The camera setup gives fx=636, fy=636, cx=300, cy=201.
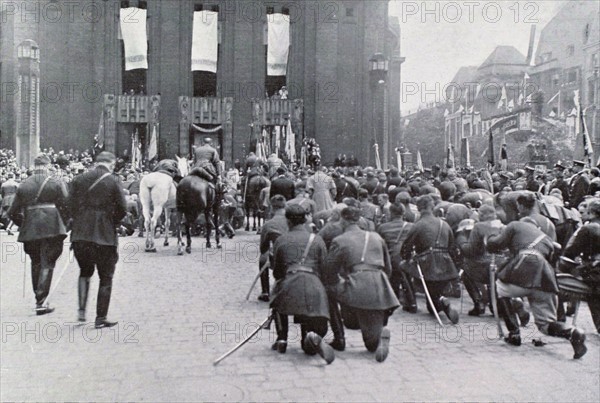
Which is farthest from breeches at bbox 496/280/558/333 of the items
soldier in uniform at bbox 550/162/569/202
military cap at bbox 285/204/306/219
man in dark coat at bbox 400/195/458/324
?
soldier in uniform at bbox 550/162/569/202

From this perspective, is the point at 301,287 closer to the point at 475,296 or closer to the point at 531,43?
the point at 475,296

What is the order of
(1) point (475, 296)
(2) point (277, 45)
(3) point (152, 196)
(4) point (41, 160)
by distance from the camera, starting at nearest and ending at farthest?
(4) point (41, 160) < (1) point (475, 296) < (3) point (152, 196) < (2) point (277, 45)

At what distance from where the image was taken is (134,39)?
30938 mm

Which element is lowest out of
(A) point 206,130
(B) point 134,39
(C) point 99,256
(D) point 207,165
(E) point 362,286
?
(E) point 362,286

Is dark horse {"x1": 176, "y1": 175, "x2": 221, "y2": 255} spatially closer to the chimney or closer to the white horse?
the white horse

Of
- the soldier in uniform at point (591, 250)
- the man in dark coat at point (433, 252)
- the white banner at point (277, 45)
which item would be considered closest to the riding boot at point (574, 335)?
the soldier in uniform at point (591, 250)

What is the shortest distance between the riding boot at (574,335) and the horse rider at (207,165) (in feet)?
29.1

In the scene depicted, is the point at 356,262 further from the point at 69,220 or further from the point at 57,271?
the point at 57,271

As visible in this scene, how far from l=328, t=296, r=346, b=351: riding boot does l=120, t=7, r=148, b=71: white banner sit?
26.0m

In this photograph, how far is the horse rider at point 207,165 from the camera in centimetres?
1410

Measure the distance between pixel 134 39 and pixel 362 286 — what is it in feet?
88.6

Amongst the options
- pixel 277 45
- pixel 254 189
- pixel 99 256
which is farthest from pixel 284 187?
pixel 277 45

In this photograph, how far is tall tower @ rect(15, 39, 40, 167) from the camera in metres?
29.5

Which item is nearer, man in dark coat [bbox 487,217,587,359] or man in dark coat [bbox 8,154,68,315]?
man in dark coat [bbox 487,217,587,359]
